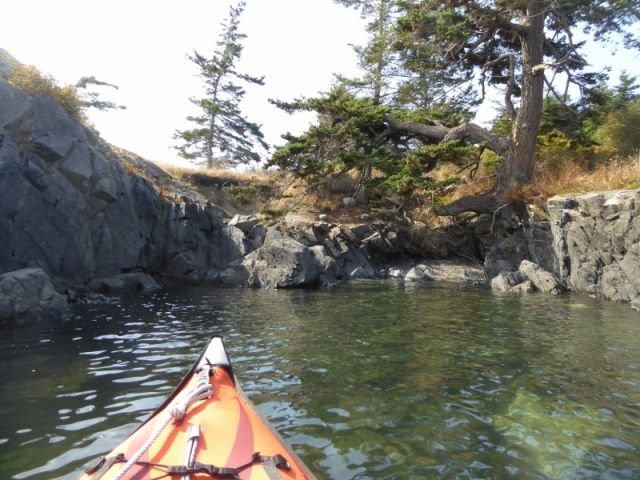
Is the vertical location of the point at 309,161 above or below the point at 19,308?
above

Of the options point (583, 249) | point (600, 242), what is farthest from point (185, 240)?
point (600, 242)

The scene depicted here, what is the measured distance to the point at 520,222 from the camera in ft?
59.2

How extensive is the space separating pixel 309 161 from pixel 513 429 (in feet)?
49.8

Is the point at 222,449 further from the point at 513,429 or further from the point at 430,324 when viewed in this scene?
the point at 430,324

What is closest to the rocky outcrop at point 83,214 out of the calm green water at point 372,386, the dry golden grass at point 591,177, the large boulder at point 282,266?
the large boulder at point 282,266

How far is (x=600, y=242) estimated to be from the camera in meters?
13.3

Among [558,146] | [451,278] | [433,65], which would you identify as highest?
[433,65]

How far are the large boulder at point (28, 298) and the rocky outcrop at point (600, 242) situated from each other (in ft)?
47.6

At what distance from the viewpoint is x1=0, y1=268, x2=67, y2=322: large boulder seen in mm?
8586

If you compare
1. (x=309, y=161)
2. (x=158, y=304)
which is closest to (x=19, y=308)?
(x=158, y=304)

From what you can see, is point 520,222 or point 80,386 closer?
point 80,386

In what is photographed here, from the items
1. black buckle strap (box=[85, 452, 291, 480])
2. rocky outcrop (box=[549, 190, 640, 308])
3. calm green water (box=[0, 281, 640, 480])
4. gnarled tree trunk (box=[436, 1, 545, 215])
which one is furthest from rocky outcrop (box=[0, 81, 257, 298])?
rocky outcrop (box=[549, 190, 640, 308])

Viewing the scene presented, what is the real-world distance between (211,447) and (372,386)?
2.97 meters

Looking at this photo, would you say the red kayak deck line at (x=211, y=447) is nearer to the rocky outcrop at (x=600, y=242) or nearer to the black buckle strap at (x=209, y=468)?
the black buckle strap at (x=209, y=468)
